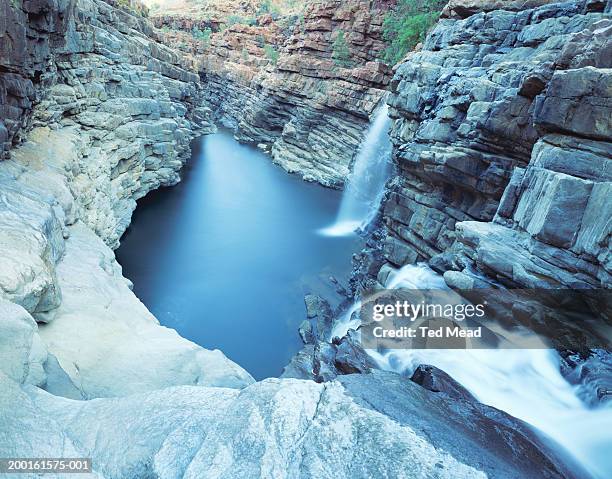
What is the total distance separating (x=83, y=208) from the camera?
1320cm

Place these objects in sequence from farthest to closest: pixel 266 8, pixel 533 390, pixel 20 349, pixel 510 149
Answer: pixel 266 8, pixel 510 149, pixel 533 390, pixel 20 349

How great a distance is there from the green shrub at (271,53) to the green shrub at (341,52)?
41.3ft

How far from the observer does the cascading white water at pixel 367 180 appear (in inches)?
879

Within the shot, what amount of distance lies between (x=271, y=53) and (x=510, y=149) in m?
40.2

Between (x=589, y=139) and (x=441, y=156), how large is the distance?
4.67 meters

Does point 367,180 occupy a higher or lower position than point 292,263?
higher

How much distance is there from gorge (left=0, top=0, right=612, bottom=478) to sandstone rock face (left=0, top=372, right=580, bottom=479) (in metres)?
0.02

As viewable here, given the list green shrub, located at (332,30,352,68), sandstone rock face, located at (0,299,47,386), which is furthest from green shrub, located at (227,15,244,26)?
sandstone rock face, located at (0,299,47,386)

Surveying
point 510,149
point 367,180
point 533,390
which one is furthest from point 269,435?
point 367,180

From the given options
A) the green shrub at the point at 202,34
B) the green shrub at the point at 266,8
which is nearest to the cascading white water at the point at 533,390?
the green shrub at the point at 202,34

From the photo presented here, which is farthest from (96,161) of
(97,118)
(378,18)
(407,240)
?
(378,18)

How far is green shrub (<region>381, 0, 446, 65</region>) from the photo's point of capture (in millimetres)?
24984

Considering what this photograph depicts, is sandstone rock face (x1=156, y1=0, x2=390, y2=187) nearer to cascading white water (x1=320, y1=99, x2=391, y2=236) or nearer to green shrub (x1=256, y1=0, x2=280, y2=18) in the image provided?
cascading white water (x1=320, y1=99, x2=391, y2=236)

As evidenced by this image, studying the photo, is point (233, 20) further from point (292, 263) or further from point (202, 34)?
point (292, 263)
